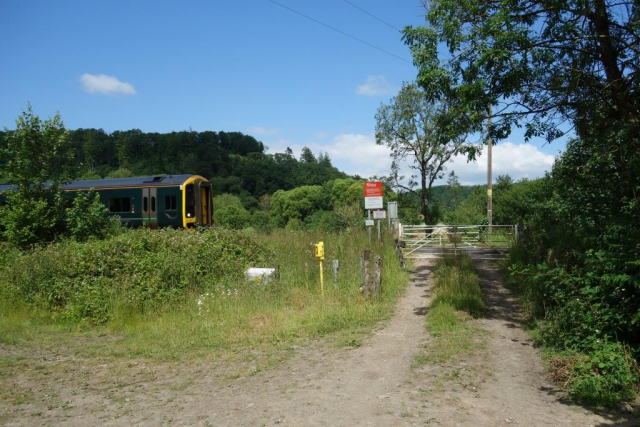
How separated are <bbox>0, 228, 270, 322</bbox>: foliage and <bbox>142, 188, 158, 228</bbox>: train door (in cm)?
1022

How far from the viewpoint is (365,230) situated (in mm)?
16969

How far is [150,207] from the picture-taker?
23.0m

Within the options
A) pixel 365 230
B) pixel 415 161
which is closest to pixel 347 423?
pixel 365 230

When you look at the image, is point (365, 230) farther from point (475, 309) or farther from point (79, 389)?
point (79, 389)

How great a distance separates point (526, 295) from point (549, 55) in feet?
15.4

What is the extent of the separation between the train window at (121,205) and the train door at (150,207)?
890 mm

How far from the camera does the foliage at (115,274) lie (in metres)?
10.3

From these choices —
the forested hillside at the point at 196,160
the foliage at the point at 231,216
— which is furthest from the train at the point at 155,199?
the forested hillside at the point at 196,160

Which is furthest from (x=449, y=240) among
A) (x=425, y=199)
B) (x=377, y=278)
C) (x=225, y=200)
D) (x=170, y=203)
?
(x=225, y=200)

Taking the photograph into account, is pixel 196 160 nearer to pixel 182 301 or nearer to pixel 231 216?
pixel 231 216

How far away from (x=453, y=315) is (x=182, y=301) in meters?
5.70

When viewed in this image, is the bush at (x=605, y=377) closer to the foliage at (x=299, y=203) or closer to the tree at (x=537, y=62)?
the tree at (x=537, y=62)

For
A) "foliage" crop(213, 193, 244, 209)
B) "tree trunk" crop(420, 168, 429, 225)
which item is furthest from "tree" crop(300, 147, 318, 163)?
"tree trunk" crop(420, 168, 429, 225)

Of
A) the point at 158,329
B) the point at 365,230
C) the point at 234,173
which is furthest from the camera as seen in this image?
the point at 234,173
